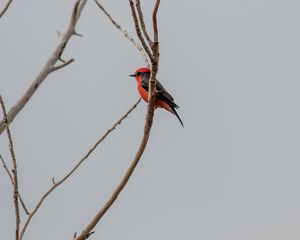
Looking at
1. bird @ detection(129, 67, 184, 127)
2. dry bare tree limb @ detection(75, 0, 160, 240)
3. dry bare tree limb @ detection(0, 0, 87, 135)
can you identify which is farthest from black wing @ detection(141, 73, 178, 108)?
dry bare tree limb @ detection(0, 0, 87, 135)

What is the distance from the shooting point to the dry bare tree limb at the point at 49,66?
2990 mm

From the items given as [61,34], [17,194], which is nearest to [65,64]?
[61,34]

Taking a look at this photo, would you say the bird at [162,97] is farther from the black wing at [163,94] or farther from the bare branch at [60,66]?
the bare branch at [60,66]

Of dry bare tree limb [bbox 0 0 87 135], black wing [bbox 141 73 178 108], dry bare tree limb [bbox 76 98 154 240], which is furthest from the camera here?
black wing [bbox 141 73 178 108]

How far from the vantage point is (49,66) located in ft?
10.2

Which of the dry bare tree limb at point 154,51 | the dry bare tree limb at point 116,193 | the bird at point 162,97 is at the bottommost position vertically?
the dry bare tree limb at point 116,193

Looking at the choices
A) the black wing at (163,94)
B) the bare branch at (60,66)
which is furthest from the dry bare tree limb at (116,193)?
the black wing at (163,94)

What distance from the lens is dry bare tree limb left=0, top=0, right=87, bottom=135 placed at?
9.81 feet

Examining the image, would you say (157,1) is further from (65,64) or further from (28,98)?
(28,98)

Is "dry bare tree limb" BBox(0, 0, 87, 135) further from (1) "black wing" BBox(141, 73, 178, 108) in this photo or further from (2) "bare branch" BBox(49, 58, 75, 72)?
(1) "black wing" BBox(141, 73, 178, 108)

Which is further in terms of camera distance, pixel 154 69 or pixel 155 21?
pixel 154 69

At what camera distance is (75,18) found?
3.24 metres

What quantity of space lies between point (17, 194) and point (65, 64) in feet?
3.40

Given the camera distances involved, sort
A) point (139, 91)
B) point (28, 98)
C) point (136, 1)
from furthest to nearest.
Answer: point (139, 91) → point (136, 1) → point (28, 98)
